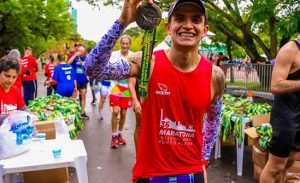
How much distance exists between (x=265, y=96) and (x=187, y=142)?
9.29m

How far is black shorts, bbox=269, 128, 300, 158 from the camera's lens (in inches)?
139

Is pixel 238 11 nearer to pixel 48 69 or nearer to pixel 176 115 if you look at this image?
pixel 48 69

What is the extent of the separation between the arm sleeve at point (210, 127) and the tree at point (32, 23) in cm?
2939

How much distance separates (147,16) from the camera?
182cm

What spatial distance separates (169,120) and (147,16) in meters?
0.58

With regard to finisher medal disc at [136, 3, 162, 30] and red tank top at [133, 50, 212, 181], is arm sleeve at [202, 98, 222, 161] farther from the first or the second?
finisher medal disc at [136, 3, 162, 30]

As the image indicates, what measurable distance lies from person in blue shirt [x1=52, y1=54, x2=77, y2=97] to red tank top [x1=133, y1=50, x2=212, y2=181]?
6.86 meters

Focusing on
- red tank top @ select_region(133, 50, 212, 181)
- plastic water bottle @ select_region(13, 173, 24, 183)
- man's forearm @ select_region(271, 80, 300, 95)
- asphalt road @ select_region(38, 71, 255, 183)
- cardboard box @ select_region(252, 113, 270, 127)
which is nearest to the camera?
red tank top @ select_region(133, 50, 212, 181)

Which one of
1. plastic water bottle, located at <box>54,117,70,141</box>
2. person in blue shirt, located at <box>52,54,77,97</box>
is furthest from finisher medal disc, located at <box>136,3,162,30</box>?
person in blue shirt, located at <box>52,54,77,97</box>

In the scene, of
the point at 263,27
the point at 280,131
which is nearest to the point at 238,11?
the point at 263,27

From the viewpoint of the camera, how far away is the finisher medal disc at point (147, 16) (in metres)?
1.81

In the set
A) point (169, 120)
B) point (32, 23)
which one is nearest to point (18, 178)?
point (169, 120)

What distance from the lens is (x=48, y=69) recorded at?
11438 mm

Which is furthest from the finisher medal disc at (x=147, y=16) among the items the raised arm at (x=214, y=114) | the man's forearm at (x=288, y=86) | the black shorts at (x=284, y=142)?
the black shorts at (x=284, y=142)
